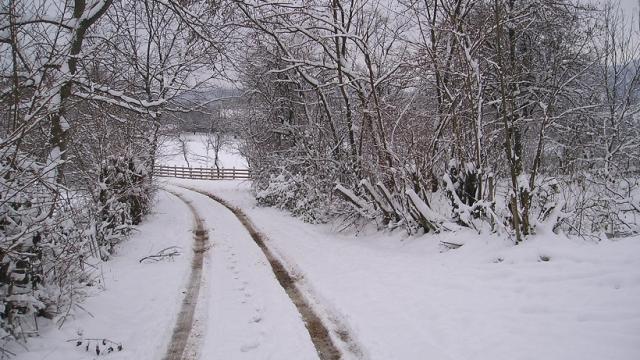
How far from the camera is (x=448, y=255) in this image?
6.63 metres

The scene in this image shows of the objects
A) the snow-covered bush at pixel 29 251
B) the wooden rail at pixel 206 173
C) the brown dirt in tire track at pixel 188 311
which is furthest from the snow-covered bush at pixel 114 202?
the wooden rail at pixel 206 173

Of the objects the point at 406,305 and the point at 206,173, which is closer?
the point at 406,305

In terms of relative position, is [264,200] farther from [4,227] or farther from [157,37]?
[4,227]

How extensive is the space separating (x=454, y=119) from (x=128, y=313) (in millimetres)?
6414

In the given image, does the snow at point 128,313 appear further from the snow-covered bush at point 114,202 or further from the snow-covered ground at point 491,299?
the snow-covered ground at point 491,299

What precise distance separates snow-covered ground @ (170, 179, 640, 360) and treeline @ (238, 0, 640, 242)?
822 mm

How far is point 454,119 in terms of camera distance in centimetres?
761

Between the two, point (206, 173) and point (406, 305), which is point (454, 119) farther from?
point (206, 173)

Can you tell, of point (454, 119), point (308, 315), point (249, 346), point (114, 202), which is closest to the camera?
point (249, 346)

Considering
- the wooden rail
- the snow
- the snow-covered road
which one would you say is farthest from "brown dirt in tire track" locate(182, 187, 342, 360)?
the wooden rail

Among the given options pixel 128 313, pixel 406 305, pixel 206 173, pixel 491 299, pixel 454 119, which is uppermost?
pixel 454 119

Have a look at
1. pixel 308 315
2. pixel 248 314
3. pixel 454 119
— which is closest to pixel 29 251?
pixel 248 314

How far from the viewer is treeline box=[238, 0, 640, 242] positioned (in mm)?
7223

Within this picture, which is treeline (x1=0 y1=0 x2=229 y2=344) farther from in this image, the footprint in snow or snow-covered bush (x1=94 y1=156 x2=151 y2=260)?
the footprint in snow
